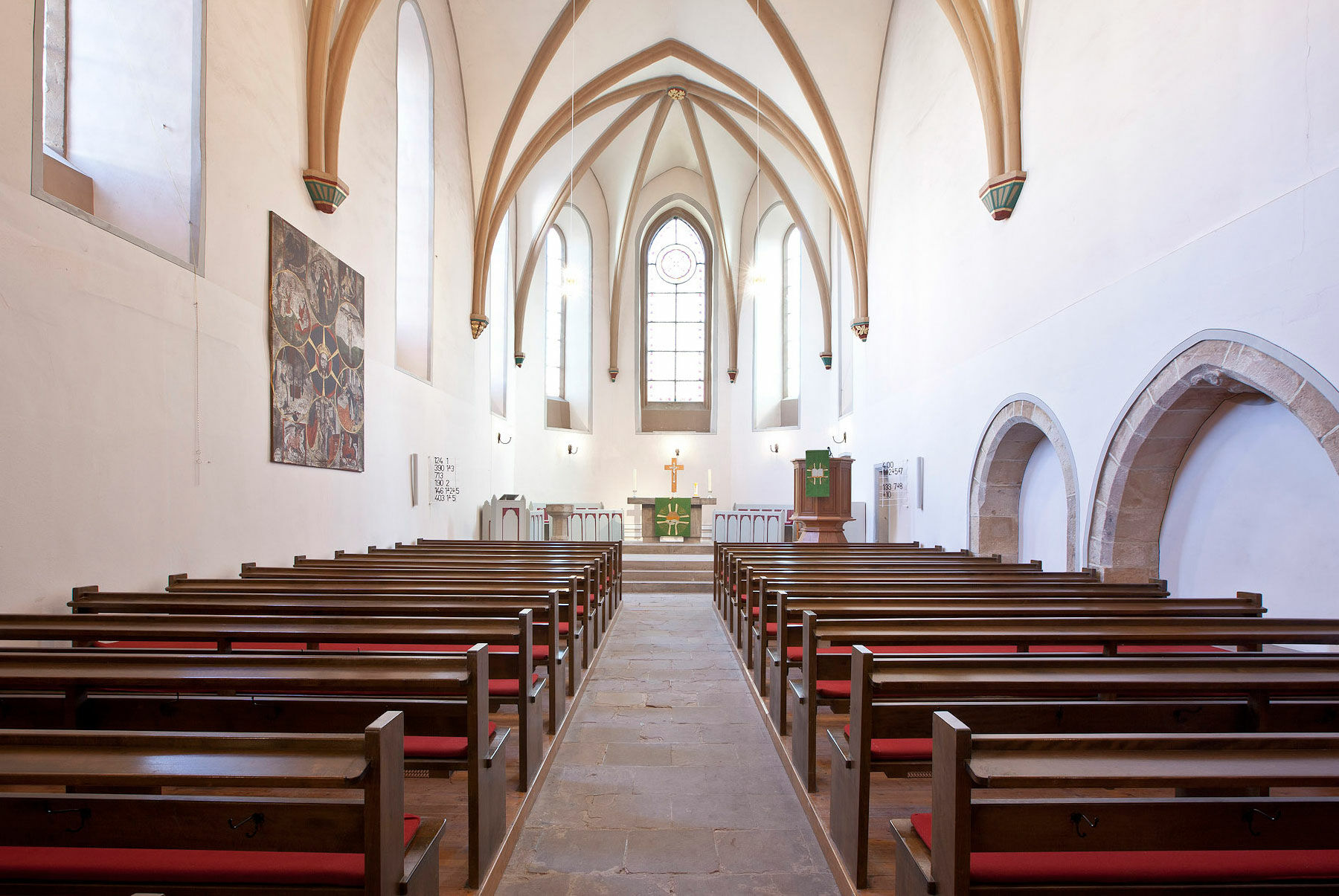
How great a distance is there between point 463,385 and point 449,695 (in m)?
9.56

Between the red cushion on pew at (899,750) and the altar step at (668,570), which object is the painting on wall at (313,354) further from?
the red cushion on pew at (899,750)

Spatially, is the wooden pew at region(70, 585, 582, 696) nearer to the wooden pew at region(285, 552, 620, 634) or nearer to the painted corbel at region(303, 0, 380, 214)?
the wooden pew at region(285, 552, 620, 634)

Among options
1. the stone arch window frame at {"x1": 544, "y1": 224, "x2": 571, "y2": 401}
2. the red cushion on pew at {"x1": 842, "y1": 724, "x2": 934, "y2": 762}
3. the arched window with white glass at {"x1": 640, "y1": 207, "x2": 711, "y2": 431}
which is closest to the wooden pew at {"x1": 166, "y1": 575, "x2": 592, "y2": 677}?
the red cushion on pew at {"x1": 842, "y1": 724, "x2": 934, "y2": 762}

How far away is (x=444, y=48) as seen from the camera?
34.3ft

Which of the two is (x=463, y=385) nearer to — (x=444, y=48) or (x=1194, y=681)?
(x=444, y=48)

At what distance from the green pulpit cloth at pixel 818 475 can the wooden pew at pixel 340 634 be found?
23.6 ft

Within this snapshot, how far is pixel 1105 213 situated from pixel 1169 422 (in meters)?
1.76

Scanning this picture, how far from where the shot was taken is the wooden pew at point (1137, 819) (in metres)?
1.57

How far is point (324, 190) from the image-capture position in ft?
23.0

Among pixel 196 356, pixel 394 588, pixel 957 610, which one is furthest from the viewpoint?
pixel 196 356

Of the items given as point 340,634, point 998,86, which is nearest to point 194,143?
point 340,634

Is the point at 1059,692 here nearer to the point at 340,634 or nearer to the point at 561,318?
the point at 340,634

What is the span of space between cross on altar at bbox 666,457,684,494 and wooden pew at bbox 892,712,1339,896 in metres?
13.9

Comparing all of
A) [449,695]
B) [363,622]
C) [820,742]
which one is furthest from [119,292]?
[820,742]
